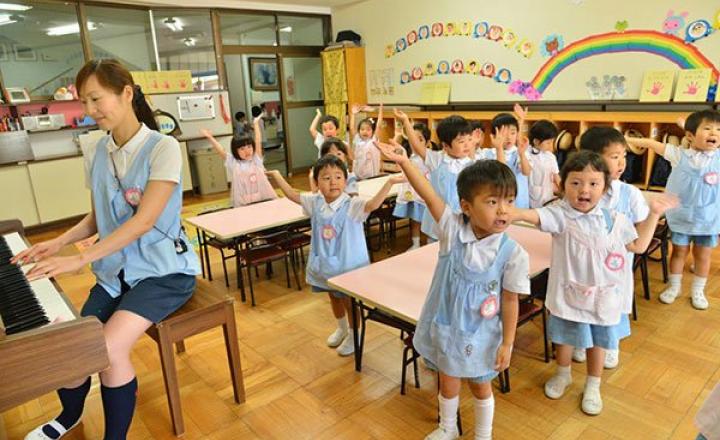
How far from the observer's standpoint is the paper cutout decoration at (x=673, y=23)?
4523mm

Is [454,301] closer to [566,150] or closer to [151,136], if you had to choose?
[151,136]

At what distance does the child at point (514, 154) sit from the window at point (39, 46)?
5.62 meters

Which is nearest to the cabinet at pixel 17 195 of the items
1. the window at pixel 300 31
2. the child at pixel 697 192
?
the window at pixel 300 31

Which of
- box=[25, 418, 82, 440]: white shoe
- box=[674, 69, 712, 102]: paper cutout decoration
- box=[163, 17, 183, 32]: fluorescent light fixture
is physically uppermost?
box=[163, 17, 183, 32]: fluorescent light fixture

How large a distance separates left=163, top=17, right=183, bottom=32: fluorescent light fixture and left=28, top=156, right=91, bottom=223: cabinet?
7.79ft

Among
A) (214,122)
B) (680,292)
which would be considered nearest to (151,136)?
(680,292)

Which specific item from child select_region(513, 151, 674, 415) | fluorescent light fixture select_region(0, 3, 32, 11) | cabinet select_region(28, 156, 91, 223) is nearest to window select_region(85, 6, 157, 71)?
fluorescent light fixture select_region(0, 3, 32, 11)

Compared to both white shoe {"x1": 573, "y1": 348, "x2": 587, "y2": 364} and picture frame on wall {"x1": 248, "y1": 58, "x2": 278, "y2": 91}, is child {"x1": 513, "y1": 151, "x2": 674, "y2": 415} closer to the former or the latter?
white shoe {"x1": 573, "y1": 348, "x2": 587, "y2": 364}

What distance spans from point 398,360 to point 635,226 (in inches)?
51.7

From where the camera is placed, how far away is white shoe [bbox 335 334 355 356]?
2646 millimetres

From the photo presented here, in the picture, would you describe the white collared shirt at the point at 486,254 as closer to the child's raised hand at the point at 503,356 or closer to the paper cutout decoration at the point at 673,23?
the child's raised hand at the point at 503,356

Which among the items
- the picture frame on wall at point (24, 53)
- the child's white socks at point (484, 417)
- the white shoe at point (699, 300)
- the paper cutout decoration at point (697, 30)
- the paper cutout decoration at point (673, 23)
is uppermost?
the picture frame on wall at point (24, 53)

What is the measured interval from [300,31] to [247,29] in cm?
98

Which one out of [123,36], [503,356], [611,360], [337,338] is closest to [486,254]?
[503,356]
